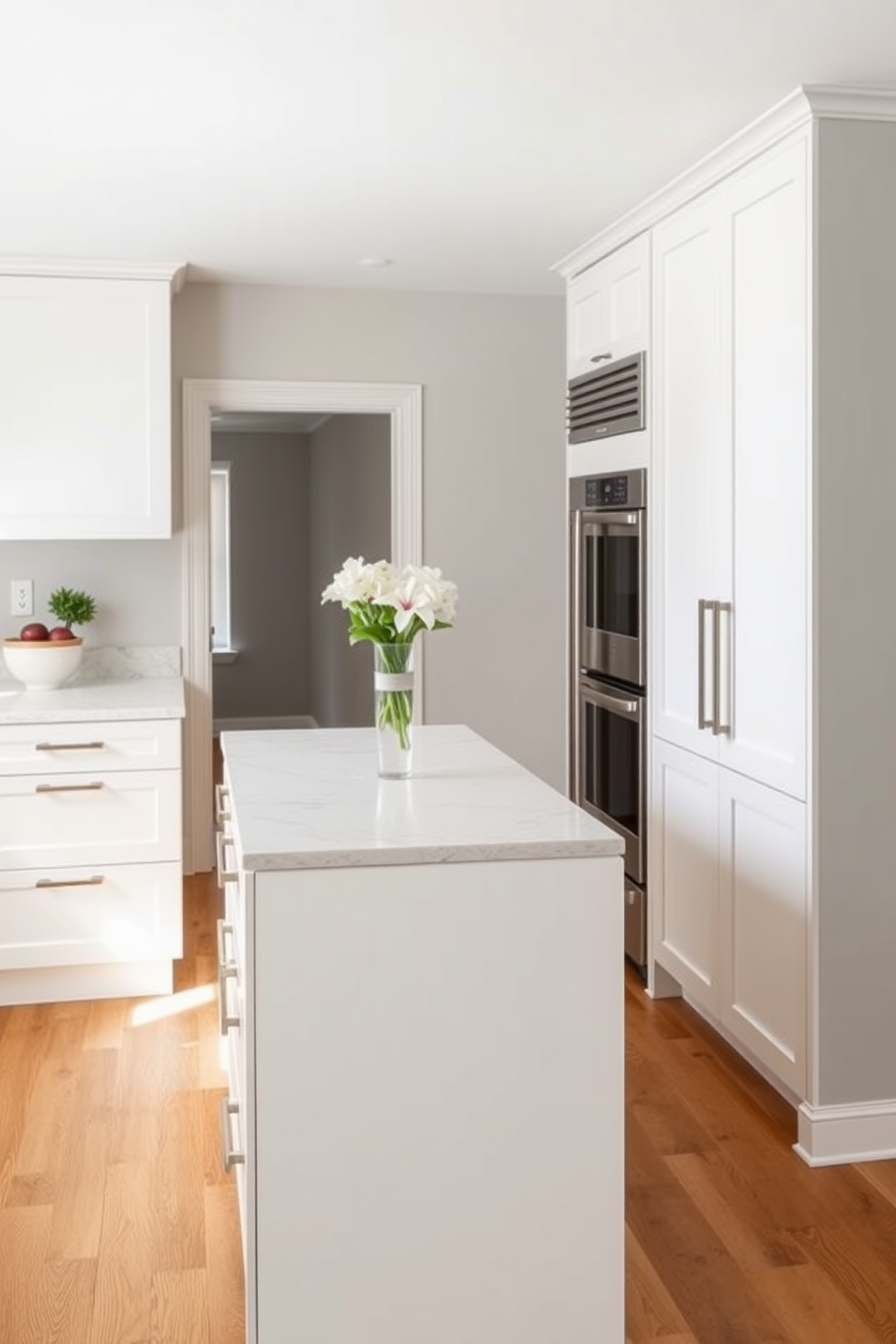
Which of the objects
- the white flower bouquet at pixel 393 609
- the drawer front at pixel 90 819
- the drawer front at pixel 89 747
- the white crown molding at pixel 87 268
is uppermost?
the white crown molding at pixel 87 268

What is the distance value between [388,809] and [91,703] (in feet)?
7.05

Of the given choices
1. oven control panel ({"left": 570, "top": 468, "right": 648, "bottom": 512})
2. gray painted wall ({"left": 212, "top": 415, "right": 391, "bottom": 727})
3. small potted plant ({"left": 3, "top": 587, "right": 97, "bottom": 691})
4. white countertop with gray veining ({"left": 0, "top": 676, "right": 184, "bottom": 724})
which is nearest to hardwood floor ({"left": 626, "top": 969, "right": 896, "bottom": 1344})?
oven control panel ({"left": 570, "top": 468, "right": 648, "bottom": 512})

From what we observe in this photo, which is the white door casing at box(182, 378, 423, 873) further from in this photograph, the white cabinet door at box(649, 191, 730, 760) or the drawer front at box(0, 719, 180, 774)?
the white cabinet door at box(649, 191, 730, 760)

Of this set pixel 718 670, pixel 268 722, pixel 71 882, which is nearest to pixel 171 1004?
pixel 71 882

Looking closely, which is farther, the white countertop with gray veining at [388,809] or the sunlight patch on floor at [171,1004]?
the sunlight patch on floor at [171,1004]

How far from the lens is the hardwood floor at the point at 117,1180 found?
249cm

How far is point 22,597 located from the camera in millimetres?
5160

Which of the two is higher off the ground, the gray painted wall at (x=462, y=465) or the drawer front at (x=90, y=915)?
the gray painted wall at (x=462, y=465)

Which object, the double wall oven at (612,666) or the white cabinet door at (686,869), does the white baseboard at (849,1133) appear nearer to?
the white cabinet door at (686,869)

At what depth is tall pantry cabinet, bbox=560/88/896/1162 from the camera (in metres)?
2.96

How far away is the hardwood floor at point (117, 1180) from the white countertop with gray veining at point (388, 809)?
908 millimetres

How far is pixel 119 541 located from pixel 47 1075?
7.51ft

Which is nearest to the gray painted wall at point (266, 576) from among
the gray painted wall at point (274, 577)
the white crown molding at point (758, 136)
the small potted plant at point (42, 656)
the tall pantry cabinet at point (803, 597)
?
the gray painted wall at point (274, 577)

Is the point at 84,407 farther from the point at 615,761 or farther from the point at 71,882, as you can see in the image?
the point at 615,761
